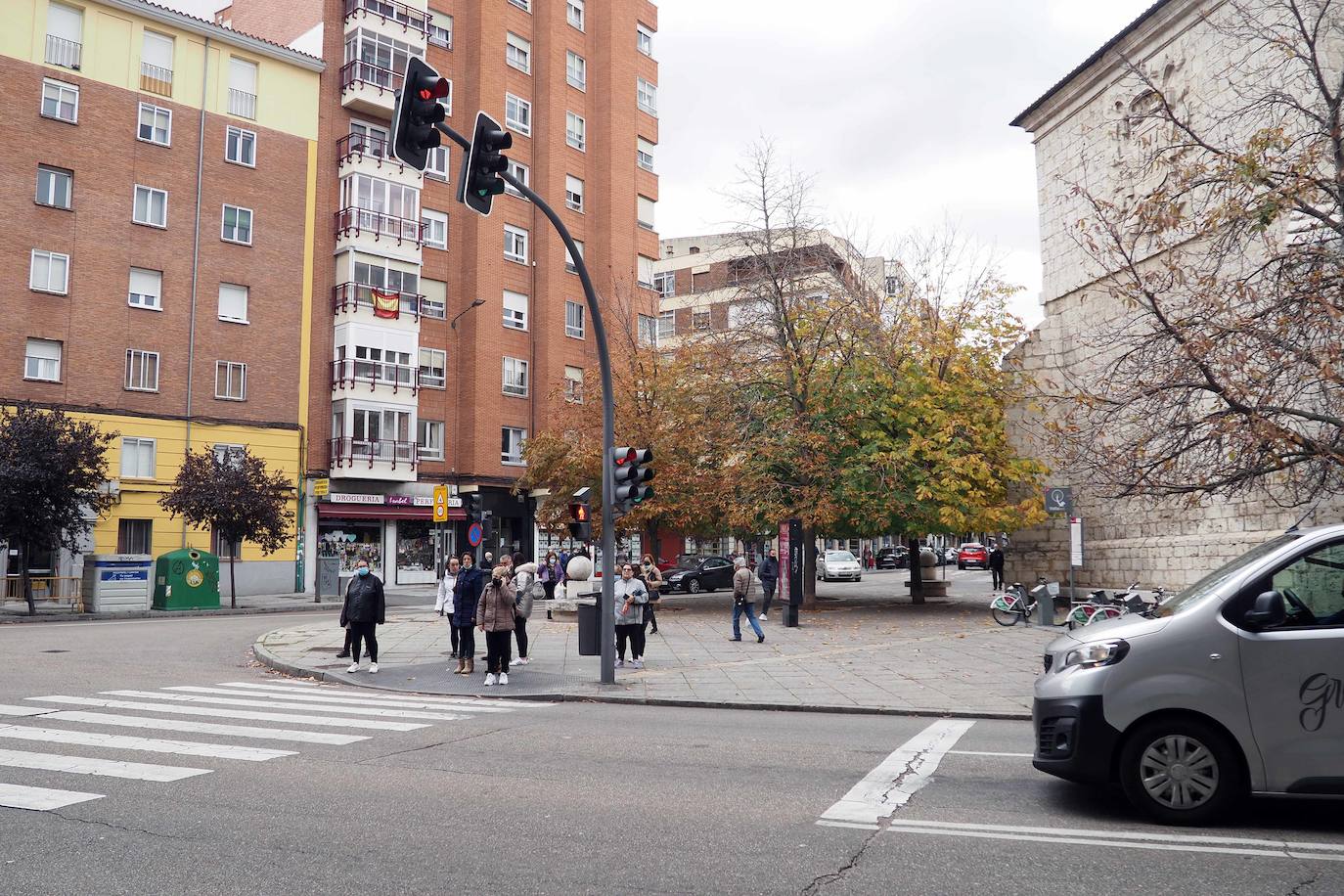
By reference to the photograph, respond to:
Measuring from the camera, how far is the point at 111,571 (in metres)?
25.9

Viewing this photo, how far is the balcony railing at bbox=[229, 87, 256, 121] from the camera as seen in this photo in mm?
35344

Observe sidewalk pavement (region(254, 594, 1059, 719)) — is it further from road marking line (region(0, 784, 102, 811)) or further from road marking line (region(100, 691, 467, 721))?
road marking line (region(0, 784, 102, 811))

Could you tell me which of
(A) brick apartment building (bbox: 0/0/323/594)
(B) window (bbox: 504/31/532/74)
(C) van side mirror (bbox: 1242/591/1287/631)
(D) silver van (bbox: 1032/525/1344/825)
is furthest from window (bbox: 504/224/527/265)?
(C) van side mirror (bbox: 1242/591/1287/631)

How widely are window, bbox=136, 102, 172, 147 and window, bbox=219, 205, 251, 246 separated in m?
2.84

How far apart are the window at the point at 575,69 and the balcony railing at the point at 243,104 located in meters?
15.7

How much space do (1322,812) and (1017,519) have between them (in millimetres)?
20525

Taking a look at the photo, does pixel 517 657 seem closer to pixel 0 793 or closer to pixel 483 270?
pixel 0 793

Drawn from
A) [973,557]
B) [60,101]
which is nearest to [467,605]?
[60,101]

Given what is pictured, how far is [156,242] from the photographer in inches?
1298

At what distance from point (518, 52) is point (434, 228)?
9839mm

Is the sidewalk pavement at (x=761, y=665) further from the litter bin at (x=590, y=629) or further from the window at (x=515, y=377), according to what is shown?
the window at (x=515, y=377)

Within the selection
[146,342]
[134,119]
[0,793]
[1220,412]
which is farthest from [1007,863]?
[134,119]

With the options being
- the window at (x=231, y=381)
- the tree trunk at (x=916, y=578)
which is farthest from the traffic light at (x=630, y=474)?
the window at (x=231, y=381)

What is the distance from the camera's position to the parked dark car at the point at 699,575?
122 feet
